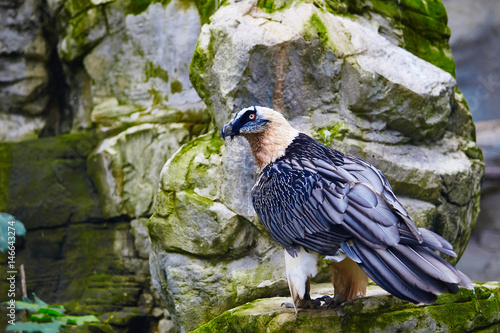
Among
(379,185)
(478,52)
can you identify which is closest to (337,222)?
(379,185)

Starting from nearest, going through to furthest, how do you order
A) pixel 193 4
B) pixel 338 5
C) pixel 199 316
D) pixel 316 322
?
pixel 316 322
pixel 199 316
pixel 338 5
pixel 193 4

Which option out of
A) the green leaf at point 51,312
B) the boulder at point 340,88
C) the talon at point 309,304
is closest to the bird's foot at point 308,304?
the talon at point 309,304

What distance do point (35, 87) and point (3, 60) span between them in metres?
0.45

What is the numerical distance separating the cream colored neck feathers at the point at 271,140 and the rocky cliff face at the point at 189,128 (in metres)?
0.66

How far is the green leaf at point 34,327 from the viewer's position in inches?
67.2

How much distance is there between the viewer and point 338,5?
484 cm

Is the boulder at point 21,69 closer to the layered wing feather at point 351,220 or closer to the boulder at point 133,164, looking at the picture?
the boulder at point 133,164

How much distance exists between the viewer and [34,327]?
5.74ft

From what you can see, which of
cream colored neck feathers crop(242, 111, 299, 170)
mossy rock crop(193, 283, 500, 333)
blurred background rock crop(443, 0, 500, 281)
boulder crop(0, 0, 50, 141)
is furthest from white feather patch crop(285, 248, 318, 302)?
blurred background rock crop(443, 0, 500, 281)

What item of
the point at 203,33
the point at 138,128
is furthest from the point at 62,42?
the point at 203,33

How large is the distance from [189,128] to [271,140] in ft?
7.02

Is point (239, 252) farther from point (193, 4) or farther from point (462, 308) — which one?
point (193, 4)

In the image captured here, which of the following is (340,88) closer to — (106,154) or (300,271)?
(300,271)

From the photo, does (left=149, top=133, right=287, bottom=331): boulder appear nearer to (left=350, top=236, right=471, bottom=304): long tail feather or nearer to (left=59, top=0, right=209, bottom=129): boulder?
(left=59, top=0, right=209, bottom=129): boulder
